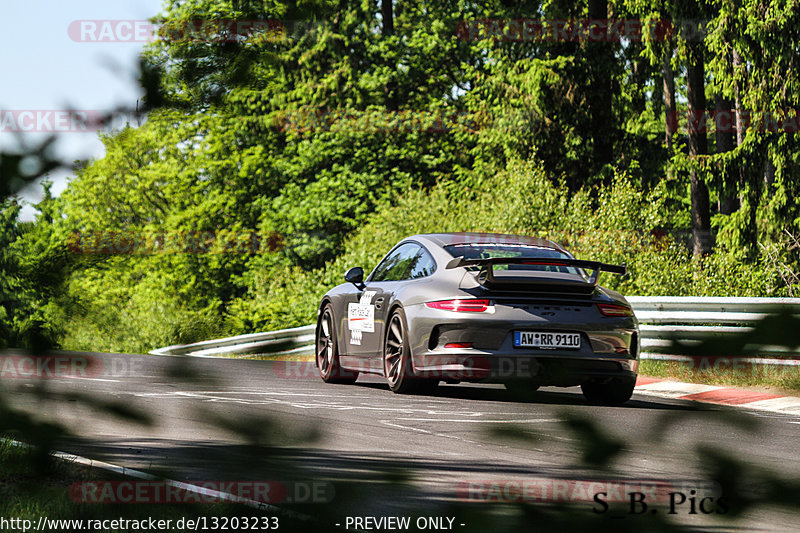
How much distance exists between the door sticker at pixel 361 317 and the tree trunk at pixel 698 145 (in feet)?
59.3

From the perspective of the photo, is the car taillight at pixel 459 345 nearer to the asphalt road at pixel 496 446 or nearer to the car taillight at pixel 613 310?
the car taillight at pixel 613 310

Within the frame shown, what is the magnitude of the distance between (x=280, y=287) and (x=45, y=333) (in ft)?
102

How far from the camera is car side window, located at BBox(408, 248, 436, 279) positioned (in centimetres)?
1015

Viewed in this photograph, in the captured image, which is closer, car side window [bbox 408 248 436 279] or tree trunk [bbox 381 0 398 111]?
car side window [bbox 408 248 436 279]

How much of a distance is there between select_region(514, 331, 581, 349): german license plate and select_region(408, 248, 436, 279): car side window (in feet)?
3.90

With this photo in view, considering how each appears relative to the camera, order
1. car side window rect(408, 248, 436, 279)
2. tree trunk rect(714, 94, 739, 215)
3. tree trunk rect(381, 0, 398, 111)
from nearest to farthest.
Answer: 1. car side window rect(408, 248, 436, 279)
2. tree trunk rect(714, 94, 739, 215)
3. tree trunk rect(381, 0, 398, 111)

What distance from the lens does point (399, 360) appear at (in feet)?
33.0

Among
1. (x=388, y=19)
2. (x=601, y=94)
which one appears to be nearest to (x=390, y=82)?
(x=388, y=19)

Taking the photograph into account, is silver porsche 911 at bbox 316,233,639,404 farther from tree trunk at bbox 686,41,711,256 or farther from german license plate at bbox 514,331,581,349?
tree trunk at bbox 686,41,711,256

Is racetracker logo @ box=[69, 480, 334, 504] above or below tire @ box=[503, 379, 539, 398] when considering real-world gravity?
below

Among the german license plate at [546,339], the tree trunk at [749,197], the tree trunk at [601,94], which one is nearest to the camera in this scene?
the german license plate at [546,339]

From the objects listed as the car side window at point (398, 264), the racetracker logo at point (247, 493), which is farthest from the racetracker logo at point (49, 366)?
the car side window at point (398, 264)

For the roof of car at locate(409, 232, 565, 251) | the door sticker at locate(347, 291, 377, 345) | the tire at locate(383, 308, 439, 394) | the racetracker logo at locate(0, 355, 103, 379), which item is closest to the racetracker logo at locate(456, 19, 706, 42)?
the roof of car at locate(409, 232, 565, 251)

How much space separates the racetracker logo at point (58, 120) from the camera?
241 centimetres
